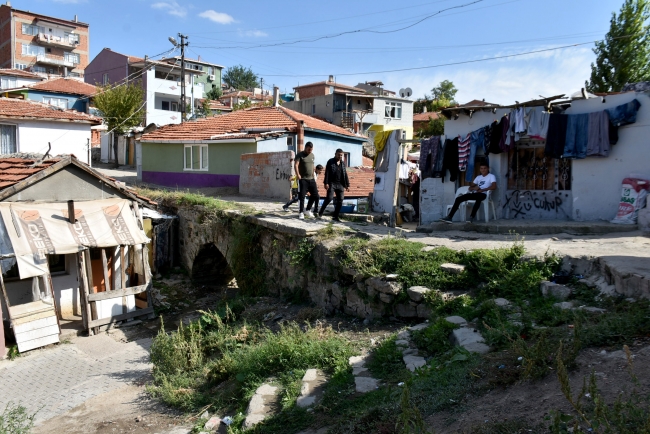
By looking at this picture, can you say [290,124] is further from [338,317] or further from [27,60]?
[27,60]

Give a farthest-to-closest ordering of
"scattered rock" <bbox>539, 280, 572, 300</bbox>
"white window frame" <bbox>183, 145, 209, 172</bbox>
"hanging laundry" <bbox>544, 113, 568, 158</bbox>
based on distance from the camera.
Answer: "white window frame" <bbox>183, 145, 209, 172</bbox>
"hanging laundry" <bbox>544, 113, 568, 158</bbox>
"scattered rock" <bbox>539, 280, 572, 300</bbox>

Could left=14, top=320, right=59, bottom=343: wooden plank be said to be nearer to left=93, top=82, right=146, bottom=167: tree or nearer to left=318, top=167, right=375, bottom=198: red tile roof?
left=318, top=167, right=375, bottom=198: red tile roof

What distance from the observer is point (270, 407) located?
5.39 m

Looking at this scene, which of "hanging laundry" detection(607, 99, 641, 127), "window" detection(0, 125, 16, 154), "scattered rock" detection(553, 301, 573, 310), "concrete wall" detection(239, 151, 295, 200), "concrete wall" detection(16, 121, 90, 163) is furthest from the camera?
"concrete wall" detection(16, 121, 90, 163)

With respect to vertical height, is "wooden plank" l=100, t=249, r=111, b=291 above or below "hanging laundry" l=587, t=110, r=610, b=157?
below

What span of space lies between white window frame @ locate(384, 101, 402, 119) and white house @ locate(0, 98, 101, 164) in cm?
2409

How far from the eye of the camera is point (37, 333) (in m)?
10.6

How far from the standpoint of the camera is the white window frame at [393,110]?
3981cm

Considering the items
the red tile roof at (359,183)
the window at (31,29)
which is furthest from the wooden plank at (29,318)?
the window at (31,29)

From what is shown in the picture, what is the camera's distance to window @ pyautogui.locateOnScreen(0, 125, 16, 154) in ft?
62.2

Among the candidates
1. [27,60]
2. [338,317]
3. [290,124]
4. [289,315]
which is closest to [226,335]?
[289,315]

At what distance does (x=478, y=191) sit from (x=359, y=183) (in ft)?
31.2

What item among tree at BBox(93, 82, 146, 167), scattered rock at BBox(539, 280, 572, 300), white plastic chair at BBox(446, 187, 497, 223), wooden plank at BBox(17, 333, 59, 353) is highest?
tree at BBox(93, 82, 146, 167)

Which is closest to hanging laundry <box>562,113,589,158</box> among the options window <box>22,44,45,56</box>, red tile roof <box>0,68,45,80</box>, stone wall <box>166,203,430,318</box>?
stone wall <box>166,203,430,318</box>
